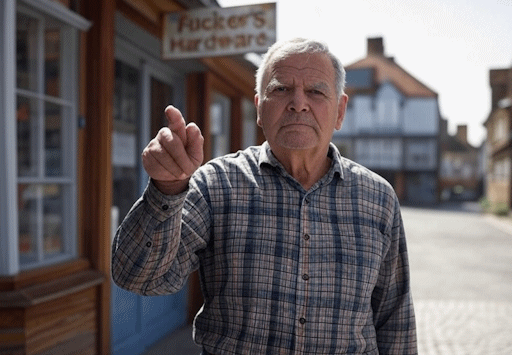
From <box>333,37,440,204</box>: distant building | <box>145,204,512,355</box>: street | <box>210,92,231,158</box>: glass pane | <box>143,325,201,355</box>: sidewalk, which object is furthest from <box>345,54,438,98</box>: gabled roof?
<box>143,325,201,355</box>: sidewalk

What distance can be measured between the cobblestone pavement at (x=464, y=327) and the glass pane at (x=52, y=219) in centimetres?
382

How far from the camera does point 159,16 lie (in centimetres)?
388

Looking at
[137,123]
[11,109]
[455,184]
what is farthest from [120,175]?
[455,184]

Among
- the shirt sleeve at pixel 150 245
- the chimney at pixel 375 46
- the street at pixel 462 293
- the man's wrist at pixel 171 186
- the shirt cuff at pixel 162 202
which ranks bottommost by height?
the street at pixel 462 293

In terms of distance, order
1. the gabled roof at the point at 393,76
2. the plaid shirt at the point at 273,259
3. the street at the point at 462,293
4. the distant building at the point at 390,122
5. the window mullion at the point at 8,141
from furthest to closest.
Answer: the gabled roof at the point at 393,76 < the distant building at the point at 390,122 < the street at the point at 462,293 < the window mullion at the point at 8,141 < the plaid shirt at the point at 273,259

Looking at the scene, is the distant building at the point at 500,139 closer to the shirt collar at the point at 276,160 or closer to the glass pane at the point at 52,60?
the glass pane at the point at 52,60

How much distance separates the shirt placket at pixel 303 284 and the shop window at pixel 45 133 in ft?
6.37

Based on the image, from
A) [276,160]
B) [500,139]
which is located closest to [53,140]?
[276,160]

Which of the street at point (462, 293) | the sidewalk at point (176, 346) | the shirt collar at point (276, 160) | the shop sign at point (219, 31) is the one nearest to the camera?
the shirt collar at point (276, 160)

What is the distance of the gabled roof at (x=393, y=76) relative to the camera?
40.4m

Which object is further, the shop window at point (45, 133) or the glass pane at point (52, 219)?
the glass pane at point (52, 219)

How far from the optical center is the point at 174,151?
1.23 m

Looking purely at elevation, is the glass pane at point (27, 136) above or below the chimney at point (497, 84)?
below

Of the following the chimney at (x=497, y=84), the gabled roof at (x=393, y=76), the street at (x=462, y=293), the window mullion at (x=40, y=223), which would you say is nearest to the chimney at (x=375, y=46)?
the gabled roof at (x=393, y=76)
